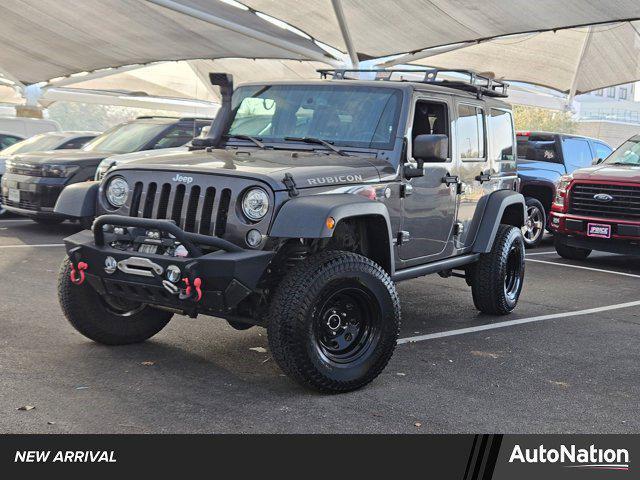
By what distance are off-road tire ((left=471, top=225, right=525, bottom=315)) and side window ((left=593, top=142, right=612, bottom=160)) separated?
8340 millimetres

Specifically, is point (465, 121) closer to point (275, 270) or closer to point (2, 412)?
point (275, 270)

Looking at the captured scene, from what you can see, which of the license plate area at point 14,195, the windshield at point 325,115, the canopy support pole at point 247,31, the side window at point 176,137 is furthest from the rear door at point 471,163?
the canopy support pole at point 247,31

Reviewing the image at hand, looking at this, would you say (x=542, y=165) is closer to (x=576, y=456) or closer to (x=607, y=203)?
(x=607, y=203)

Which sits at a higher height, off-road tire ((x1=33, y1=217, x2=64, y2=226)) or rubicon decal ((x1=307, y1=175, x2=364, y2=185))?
rubicon decal ((x1=307, y1=175, x2=364, y2=185))

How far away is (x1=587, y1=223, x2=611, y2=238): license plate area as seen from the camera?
11.7 m

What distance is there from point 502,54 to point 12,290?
29014mm

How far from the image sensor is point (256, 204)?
18.0 feet

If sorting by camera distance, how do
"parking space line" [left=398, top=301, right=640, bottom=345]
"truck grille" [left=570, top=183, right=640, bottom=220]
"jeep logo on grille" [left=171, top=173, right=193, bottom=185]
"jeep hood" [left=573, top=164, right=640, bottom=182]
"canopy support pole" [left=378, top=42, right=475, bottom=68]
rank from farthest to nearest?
"canopy support pole" [left=378, top=42, right=475, bottom=68]
"jeep hood" [left=573, top=164, right=640, bottom=182]
"truck grille" [left=570, top=183, right=640, bottom=220]
"parking space line" [left=398, top=301, right=640, bottom=345]
"jeep logo on grille" [left=171, top=173, right=193, bottom=185]

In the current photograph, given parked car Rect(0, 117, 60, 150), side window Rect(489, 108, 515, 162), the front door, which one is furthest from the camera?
parked car Rect(0, 117, 60, 150)

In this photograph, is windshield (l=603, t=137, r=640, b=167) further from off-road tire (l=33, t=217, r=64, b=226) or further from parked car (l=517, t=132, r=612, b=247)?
off-road tire (l=33, t=217, r=64, b=226)

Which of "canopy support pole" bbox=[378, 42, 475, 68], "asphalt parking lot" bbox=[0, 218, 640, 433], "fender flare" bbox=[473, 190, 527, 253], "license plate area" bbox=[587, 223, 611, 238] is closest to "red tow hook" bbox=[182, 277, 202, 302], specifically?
"asphalt parking lot" bbox=[0, 218, 640, 433]

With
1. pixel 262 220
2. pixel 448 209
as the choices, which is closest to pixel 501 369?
pixel 448 209

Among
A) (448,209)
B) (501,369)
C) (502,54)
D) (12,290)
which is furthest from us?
(502,54)

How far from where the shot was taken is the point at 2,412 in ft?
16.4
